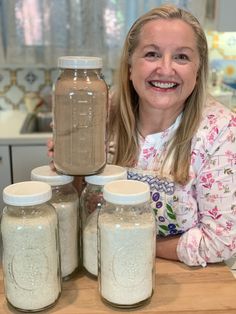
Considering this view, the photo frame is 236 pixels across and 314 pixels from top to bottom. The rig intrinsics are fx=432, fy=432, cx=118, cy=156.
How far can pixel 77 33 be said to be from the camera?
8.77 feet

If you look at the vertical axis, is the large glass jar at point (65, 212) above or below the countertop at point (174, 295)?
above

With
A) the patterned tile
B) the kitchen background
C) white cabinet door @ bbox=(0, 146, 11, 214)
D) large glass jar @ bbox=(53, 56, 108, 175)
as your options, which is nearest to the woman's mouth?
large glass jar @ bbox=(53, 56, 108, 175)

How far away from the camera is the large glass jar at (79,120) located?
90 centimetres

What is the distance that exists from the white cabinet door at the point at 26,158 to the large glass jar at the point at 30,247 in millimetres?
1481

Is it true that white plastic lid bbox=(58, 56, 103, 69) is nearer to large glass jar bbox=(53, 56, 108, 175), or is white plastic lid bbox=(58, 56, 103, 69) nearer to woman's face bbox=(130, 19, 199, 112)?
large glass jar bbox=(53, 56, 108, 175)

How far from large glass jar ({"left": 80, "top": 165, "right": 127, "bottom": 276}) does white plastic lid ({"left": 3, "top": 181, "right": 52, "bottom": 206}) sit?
0.40 ft

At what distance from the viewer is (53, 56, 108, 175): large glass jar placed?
898 mm

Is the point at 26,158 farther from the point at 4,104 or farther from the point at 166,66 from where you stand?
the point at 166,66

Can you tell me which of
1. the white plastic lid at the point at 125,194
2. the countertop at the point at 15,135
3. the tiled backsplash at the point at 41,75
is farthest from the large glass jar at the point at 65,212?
the tiled backsplash at the point at 41,75

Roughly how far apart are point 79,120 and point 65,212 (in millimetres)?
192

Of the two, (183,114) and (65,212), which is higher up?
(183,114)

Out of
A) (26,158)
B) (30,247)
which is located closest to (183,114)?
(30,247)

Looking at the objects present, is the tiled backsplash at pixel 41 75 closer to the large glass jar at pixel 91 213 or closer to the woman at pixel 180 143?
the woman at pixel 180 143

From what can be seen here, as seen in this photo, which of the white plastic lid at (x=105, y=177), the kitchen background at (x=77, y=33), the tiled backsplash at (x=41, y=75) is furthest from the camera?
the tiled backsplash at (x=41, y=75)
